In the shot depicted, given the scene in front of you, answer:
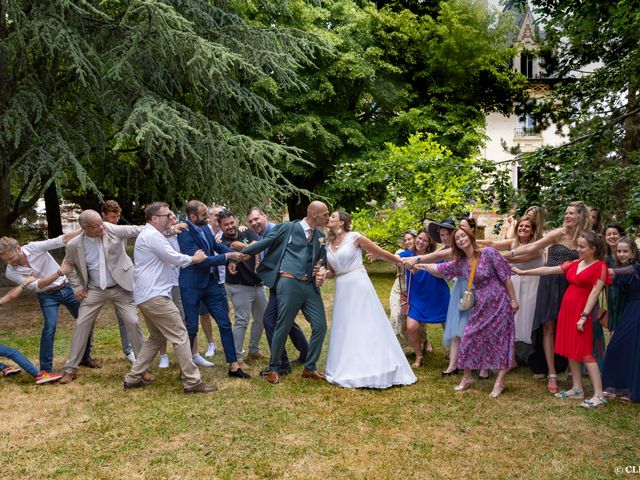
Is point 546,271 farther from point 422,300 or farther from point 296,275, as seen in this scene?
point 296,275

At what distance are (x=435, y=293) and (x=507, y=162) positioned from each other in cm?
194

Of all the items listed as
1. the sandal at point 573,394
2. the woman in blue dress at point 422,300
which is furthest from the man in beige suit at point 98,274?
the sandal at point 573,394

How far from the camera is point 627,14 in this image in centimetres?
611

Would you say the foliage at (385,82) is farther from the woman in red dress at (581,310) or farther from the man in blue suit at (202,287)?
the woman in red dress at (581,310)

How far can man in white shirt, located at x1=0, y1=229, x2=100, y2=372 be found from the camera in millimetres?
6758

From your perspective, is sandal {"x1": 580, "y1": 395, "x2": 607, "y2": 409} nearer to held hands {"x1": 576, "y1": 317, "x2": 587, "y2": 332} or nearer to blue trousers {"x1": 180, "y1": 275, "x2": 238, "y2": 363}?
held hands {"x1": 576, "y1": 317, "x2": 587, "y2": 332}

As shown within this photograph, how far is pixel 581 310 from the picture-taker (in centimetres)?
607

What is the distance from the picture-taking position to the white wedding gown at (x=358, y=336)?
6.57m

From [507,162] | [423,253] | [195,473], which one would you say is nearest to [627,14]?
[507,162]

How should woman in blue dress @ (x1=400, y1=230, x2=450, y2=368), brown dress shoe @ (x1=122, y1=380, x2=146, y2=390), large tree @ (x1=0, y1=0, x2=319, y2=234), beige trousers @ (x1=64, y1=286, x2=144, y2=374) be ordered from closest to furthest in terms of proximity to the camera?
1. brown dress shoe @ (x1=122, y1=380, x2=146, y2=390)
2. beige trousers @ (x1=64, y1=286, x2=144, y2=374)
3. woman in blue dress @ (x1=400, y1=230, x2=450, y2=368)
4. large tree @ (x1=0, y1=0, x2=319, y2=234)

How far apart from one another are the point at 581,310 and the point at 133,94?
10.3 meters

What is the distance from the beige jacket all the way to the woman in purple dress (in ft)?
12.2

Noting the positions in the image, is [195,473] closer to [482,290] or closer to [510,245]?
[482,290]

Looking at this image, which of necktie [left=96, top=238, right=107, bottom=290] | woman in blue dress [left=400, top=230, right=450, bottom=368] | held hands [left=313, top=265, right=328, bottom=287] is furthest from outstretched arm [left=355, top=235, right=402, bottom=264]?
necktie [left=96, top=238, right=107, bottom=290]
